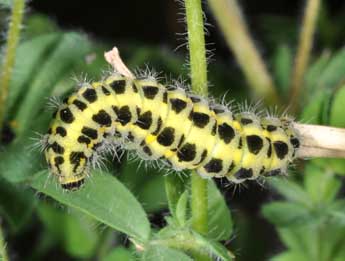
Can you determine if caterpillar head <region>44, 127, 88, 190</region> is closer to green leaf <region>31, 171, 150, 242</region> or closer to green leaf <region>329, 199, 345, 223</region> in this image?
green leaf <region>31, 171, 150, 242</region>

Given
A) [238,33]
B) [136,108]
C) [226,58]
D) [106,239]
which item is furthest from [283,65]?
[136,108]

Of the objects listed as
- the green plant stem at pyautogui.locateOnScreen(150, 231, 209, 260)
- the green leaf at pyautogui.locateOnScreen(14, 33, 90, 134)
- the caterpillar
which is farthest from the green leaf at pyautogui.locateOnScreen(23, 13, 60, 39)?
the green plant stem at pyautogui.locateOnScreen(150, 231, 209, 260)

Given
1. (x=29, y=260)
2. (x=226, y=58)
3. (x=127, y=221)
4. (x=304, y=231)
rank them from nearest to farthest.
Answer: (x=127, y=221) → (x=304, y=231) → (x=29, y=260) → (x=226, y=58)

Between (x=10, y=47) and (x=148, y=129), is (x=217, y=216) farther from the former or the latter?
(x=10, y=47)

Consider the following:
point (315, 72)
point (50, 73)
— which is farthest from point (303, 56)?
point (50, 73)

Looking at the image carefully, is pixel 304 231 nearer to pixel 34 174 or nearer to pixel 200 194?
pixel 200 194

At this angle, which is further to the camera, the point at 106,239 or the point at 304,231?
the point at 106,239
